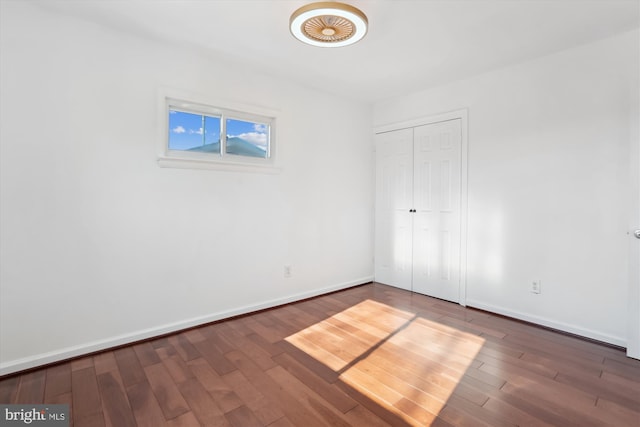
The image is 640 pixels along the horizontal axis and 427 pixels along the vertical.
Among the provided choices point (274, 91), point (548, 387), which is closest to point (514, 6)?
point (274, 91)

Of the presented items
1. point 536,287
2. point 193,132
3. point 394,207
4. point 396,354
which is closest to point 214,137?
point 193,132

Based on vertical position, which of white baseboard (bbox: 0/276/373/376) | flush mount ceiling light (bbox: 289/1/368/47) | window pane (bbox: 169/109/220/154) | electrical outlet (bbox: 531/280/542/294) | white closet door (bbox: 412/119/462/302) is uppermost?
flush mount ceiling light (bbox: 289/1/368/47)

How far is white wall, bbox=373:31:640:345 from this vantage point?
2.46 m

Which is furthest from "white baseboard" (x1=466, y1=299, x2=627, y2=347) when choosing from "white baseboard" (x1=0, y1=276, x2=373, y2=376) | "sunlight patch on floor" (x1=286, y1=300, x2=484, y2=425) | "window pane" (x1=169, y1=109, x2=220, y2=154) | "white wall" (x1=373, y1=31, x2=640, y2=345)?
"window pane" (x1=169, y1=109, x2=220, y2=154)

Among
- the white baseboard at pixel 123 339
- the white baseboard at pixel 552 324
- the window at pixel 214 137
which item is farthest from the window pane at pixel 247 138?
the white baseboard at pixel 552 324

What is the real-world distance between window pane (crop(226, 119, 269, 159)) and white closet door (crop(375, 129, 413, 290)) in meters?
1.66

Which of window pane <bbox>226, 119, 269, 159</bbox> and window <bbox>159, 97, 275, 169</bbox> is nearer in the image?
window <bbox>159, 97, 275, 169</bbox>

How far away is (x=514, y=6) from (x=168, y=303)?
3.45 metres

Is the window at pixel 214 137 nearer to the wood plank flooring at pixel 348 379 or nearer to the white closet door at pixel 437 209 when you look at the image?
the wood plank flooring at pixel 348 379

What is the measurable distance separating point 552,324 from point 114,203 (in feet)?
12.6

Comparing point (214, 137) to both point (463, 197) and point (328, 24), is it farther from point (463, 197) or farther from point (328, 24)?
point (463, 197)

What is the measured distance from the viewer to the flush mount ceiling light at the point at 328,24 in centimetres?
190

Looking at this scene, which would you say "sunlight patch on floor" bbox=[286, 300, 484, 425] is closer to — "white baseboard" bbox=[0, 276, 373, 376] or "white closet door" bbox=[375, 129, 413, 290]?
"white baseboard" bbox=[0, 276, 373, 376]

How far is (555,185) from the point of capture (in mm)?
2742
